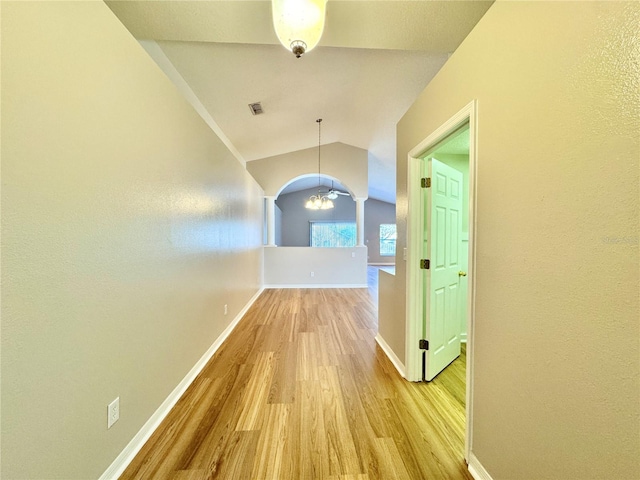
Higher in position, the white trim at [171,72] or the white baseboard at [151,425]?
the white trim at [171,72]

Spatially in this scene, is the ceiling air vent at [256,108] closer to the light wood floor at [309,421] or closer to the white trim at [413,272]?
the white trim at [413,272]

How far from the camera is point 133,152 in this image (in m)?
1.36

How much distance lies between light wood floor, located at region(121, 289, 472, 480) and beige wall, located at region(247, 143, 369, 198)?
4.17 meters

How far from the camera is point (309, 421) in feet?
5.26

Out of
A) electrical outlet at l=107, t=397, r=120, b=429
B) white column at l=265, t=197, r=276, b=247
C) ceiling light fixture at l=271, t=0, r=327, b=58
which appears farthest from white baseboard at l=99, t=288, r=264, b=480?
white column at l=265, t=197, r=276, b=247

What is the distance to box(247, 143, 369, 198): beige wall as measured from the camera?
5.96 meters

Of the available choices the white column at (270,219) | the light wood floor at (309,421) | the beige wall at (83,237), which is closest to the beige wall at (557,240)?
the light wood floor at (309,421)

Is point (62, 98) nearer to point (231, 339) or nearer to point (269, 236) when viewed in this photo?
point (231, 339)

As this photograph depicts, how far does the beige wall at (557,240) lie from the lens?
0.68 metres

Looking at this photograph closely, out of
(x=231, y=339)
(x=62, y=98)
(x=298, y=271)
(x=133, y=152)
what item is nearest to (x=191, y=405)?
(x=231, y=339)

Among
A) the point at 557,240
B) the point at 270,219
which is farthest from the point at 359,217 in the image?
the point at 557,240

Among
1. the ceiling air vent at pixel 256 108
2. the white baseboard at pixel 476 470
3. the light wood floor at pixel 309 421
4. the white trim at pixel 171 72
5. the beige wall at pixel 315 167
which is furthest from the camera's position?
the beige wall at pixel 315 167

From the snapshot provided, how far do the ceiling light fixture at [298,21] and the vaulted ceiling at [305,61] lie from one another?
48 centimetres

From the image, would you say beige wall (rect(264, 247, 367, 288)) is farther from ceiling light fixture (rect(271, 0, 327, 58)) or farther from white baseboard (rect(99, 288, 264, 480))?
ceiling light fixture (rect(271, 0, 327, 58))
